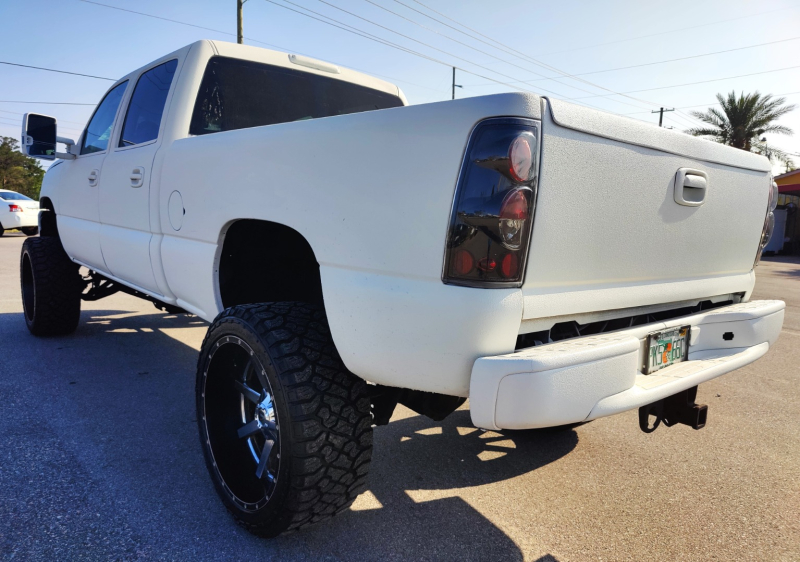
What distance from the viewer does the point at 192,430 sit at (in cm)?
327

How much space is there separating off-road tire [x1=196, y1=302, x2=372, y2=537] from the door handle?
4.85 ft

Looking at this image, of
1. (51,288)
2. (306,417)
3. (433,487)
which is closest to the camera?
(306,417)

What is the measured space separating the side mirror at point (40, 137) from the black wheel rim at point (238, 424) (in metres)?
3.15

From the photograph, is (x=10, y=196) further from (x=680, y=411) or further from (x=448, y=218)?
(x=680, y=411)

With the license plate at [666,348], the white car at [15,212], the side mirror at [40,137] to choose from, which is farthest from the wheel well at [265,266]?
the white car at [15,212]

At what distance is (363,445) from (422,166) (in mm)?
1011

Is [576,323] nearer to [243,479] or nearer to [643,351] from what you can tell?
[643,351]

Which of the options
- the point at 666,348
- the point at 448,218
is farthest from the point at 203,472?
the point at 666,348

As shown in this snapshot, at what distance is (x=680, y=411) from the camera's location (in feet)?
8.16

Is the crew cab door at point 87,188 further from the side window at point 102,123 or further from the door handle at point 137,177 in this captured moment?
the door handle at point 137,177

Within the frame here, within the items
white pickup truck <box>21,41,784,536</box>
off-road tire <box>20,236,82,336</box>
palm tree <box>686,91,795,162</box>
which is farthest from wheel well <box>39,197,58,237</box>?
palm tree <box>686,91,795,162</box>

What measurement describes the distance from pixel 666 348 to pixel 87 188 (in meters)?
3.90

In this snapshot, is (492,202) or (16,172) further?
(16,172)

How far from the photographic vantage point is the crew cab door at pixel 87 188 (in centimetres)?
404
